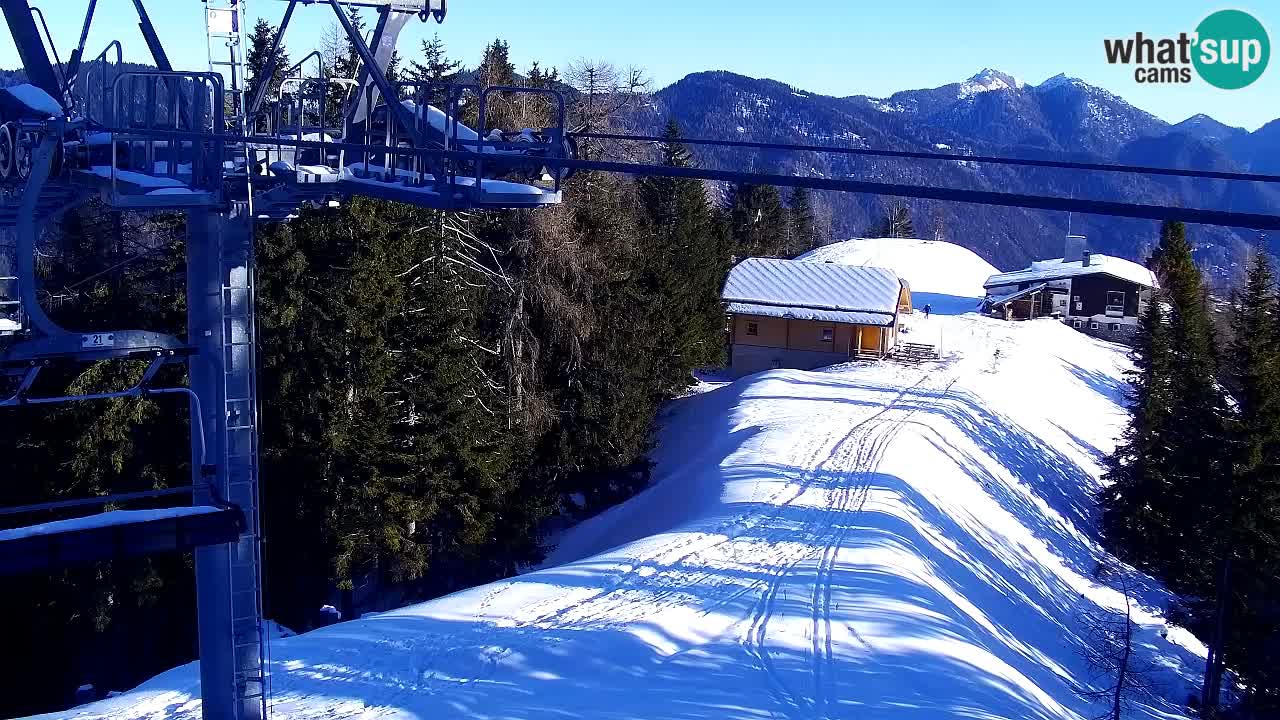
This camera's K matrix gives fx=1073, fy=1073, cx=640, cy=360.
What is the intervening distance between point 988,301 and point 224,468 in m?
65.9

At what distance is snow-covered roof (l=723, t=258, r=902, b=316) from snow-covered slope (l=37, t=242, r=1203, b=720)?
9508 mm

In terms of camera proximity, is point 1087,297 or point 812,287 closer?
point 812,287

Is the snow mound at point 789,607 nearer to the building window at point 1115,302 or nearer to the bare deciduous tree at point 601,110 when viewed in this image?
the bare deciduous tree at point 601,110

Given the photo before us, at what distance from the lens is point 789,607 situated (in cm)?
1585

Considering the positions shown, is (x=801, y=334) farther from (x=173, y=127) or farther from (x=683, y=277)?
(x=173, y=127)

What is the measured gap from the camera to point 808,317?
45031mm

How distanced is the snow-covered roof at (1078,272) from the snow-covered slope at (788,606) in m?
32.4

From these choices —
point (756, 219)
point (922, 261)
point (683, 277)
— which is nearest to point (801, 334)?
point (683, 277)

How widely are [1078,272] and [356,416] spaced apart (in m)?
52.4

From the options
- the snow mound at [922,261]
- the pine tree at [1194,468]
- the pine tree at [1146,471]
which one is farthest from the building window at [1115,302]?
the pine tree at [1194,468]

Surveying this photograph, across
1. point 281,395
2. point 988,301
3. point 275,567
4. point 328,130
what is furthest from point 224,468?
point 988,301

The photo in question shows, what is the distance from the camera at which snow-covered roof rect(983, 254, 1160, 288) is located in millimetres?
64312

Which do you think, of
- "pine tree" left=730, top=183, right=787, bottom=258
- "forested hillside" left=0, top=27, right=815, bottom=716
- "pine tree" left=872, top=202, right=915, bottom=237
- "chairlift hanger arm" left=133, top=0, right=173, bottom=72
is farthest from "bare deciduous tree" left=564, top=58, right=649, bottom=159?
"pine tree" left=872, top=202, right=915, bottom=237

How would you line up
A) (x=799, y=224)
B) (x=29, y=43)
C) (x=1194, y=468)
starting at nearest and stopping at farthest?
(x=29, y=43) → (x=1194, y=468) → (x=799, y=224)
